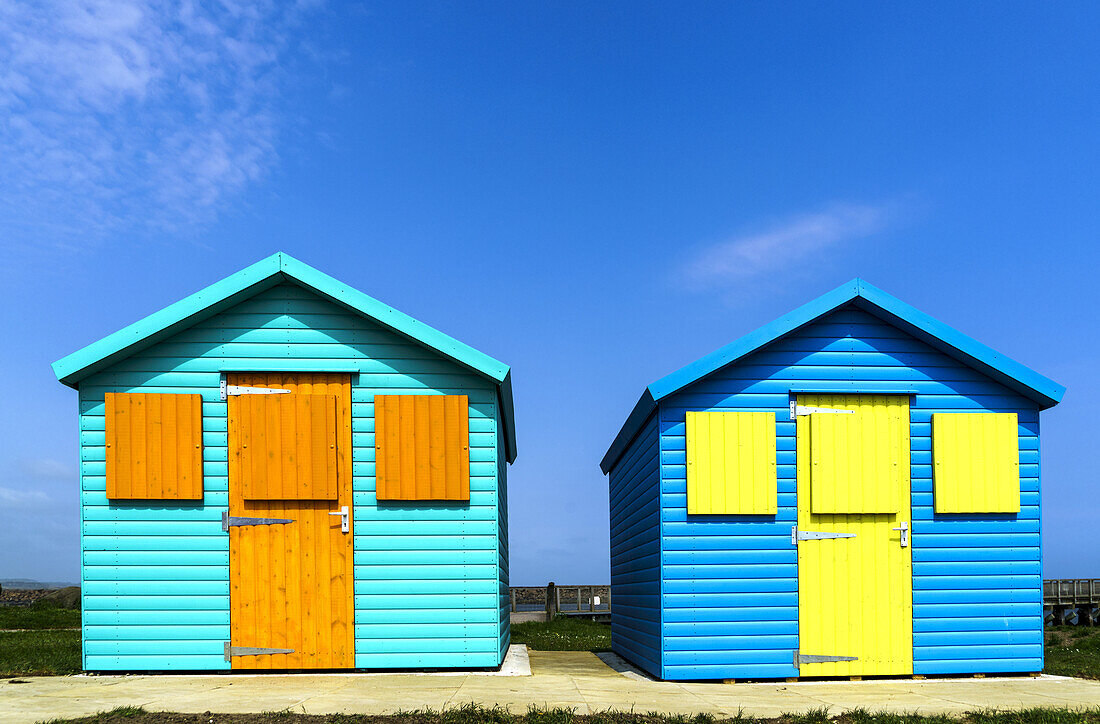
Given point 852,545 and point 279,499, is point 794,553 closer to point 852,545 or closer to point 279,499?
point 852,545

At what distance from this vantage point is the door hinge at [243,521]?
11.0 m

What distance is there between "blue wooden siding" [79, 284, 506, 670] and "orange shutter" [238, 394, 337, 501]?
0.95ft

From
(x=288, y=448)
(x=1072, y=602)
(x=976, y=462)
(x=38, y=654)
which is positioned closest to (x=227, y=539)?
(x=288, y=448)

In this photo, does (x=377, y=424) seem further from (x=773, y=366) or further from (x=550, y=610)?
(x=550, y=610)

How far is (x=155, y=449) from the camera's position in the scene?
11.1m

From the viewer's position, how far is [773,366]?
11359mm

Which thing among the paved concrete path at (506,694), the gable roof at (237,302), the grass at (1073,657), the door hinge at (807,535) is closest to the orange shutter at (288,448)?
the gable roof at (237,302)

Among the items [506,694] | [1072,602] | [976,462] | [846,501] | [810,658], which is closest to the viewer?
[506,694]

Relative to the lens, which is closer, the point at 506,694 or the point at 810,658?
the point at 506,694

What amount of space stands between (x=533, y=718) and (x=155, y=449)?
6059 millimetres

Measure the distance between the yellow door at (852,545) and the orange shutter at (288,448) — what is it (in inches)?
228

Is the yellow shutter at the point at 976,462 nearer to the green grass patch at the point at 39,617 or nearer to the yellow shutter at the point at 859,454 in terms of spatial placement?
the yellow shutter at the point at 859,454

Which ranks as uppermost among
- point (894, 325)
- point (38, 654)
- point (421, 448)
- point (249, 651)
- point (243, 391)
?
point (894, 325)

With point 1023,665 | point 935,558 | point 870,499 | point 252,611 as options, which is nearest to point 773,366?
point 870,499
